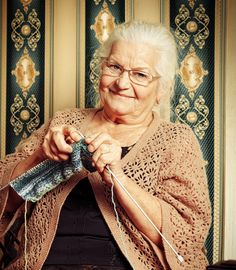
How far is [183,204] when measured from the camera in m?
1.53

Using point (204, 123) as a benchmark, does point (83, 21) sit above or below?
above

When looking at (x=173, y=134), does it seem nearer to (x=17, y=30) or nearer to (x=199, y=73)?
(x=199, y=73)

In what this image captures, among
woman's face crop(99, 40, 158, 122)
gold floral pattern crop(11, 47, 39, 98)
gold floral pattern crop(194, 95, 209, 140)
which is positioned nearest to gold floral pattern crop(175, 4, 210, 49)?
gold floral pattern crop(194, 95, 209, 140)

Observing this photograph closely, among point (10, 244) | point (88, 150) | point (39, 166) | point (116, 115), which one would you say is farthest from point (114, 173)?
point (10, 244)

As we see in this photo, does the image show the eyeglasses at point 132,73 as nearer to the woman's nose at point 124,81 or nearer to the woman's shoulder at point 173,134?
the woman's nose at point 124,81

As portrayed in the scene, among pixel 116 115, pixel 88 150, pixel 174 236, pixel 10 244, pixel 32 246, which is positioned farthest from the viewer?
pixel 10 244

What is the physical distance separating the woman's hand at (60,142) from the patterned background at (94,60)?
0.68m

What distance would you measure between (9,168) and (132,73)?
514 millimetres

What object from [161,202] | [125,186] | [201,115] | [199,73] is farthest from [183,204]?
[199,73]

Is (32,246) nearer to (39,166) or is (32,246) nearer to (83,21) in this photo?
(39,166)

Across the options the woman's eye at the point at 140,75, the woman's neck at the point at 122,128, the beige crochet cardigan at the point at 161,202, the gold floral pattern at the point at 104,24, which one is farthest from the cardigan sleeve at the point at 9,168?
the gold floral pattern at the point at 104,24

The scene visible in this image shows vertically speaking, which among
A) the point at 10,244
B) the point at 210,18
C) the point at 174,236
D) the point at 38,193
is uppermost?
the point at 210,18

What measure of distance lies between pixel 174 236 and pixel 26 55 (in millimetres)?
1093

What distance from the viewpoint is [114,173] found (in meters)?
1.39
